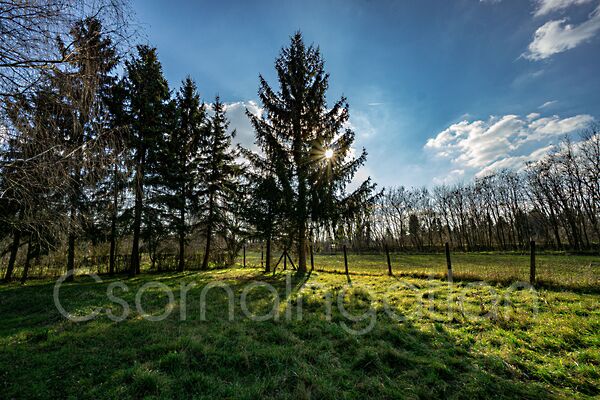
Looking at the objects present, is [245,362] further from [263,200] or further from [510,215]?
[510,215]

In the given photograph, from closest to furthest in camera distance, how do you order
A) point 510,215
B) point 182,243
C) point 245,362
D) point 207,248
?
point 245,362 < point 182,243 < point 207,248 < point 510,215

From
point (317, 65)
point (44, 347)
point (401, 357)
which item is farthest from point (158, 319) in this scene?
point (317, 65)

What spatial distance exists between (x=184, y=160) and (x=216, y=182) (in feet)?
8.20

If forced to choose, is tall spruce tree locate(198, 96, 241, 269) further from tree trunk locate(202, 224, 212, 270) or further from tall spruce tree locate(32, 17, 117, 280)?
tall spruce tree locate(32, 17, 117, 280)

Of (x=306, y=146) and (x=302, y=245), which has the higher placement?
(x=306, y=146)

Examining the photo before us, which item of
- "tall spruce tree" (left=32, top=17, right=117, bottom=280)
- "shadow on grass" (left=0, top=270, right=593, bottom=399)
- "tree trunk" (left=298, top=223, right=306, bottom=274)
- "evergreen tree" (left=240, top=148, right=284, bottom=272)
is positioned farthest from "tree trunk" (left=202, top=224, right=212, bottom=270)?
"tall spruce tree" (left=32, top=17, right=117, bottom=280)

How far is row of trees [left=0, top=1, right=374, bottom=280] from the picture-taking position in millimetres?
2471

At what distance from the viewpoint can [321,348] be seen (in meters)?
4.21

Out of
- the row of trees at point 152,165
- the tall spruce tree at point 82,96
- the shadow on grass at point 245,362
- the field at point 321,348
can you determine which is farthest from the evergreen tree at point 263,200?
the tall spruce tree at point 82,96

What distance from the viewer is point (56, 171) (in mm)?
2402

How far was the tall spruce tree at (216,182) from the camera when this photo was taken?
54.0ft

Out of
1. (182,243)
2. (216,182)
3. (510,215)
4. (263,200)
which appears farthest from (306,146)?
(510,215)

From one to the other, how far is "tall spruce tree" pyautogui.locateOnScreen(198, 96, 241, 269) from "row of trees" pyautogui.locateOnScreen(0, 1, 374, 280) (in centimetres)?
8

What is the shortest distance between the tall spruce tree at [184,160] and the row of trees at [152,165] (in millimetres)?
74
